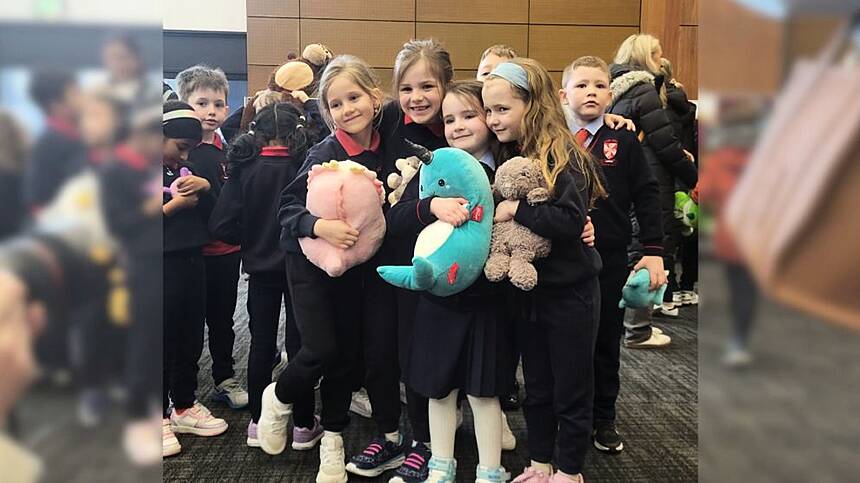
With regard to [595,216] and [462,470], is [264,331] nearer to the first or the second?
[462,470]

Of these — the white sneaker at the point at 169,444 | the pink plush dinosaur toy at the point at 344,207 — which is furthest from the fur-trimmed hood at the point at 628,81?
the white sneaker at the point at 169,444

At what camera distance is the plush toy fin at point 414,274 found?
1449mm

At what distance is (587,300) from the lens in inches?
61.9

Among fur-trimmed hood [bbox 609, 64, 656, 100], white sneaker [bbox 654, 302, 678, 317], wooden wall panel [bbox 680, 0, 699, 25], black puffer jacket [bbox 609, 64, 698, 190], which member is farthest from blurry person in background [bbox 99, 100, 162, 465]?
wooden wall panel [bbox 680, 0, 699, 25]

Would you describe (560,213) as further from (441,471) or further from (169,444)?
(169,444)

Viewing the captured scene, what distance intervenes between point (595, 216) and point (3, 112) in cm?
172

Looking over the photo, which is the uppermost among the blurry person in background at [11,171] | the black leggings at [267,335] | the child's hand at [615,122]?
the child's hand at [615,122]

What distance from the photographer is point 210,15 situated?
18.8ft

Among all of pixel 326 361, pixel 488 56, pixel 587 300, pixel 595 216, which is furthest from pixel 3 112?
pixel 488 56

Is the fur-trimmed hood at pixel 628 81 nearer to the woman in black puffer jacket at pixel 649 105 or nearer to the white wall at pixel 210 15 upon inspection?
the woman in black puffer jacket at pixel 649 105

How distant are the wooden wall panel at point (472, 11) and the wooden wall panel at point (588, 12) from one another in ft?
0.47

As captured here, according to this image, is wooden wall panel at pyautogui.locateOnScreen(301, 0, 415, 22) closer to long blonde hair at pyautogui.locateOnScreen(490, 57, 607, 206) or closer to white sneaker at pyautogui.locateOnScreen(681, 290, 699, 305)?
white sneaker at pyautogui.locateOnScreen(681, 290, 699, 305)

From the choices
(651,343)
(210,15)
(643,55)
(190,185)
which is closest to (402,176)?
(190,185)

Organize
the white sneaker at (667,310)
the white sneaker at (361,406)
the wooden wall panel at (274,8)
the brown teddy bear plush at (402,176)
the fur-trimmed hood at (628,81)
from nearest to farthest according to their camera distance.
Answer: the brown teddy bear plush at (402,176) → the white sneaker at (361,406) → the fur-trimmed hood at (628,81) → the white sneaker at (667,310) → the wooden wall panel at (274,8)
